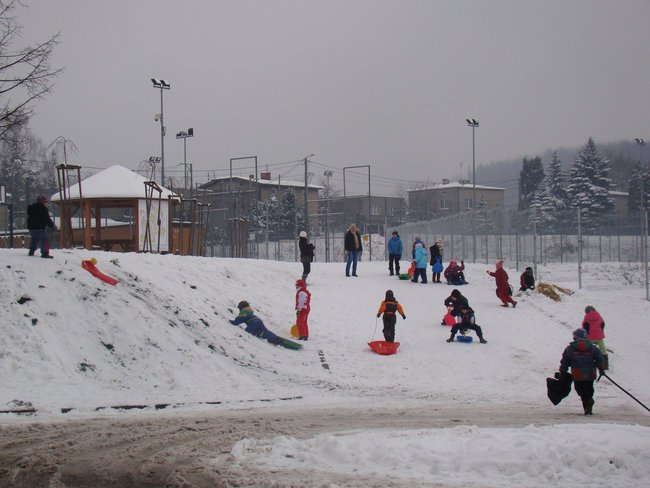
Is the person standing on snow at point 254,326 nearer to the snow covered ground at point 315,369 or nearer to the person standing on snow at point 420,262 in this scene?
the snow covered ground at point 315,369

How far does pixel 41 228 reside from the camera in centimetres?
1501

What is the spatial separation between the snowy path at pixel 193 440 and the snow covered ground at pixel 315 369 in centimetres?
25

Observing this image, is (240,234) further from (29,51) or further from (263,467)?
(263,467)

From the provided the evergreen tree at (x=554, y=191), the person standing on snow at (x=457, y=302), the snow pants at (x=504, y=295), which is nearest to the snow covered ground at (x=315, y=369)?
the snow pants at (x=504, y=295)

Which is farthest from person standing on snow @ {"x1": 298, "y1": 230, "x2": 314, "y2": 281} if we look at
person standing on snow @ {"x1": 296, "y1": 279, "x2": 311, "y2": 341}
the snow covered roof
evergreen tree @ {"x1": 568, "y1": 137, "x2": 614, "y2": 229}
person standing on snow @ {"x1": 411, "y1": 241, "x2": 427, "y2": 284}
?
evergreen tree @ {"x1": 568, "y1": 137, "x2": 614, "y2": 229}

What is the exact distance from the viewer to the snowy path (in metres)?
6.97

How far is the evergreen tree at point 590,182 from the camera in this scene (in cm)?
5809

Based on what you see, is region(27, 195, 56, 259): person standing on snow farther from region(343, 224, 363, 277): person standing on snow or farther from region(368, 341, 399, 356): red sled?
region(343, 224, 363, 277): person standing on snow

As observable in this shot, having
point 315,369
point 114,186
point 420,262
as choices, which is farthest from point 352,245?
point 315,369

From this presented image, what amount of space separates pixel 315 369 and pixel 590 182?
2026 inches

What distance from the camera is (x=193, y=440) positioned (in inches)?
336

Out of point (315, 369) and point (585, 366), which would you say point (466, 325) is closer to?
point (315, 369)

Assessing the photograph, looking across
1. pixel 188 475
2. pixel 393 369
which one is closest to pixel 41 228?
pixel 393 369

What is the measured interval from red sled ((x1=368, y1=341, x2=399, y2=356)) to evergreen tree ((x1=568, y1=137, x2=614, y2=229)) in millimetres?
44665
